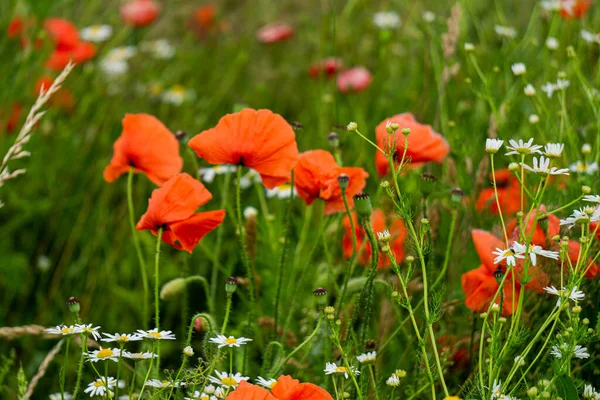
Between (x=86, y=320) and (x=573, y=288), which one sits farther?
(x=86, y=320)

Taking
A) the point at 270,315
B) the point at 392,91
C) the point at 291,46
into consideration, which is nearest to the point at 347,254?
the point at 270,315

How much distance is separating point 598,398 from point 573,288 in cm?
14

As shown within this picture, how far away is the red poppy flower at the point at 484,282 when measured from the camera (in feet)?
4.21

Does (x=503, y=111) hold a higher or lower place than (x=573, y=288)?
lower

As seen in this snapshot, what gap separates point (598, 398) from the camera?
106 cm

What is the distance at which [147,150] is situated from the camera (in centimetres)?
146

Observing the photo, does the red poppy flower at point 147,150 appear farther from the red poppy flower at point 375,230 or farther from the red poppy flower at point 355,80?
the red poppy flower at point 355,80

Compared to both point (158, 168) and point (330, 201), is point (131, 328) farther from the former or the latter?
point (330, 201)

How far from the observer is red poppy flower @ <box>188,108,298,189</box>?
1.28 metres

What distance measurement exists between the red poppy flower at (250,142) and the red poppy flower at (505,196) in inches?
21.5

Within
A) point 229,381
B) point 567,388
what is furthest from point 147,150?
point 567,388

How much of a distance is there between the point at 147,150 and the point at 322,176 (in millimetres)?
324

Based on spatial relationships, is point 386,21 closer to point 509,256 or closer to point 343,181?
point 343,181

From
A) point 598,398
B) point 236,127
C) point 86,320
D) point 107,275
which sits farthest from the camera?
point 107,275
